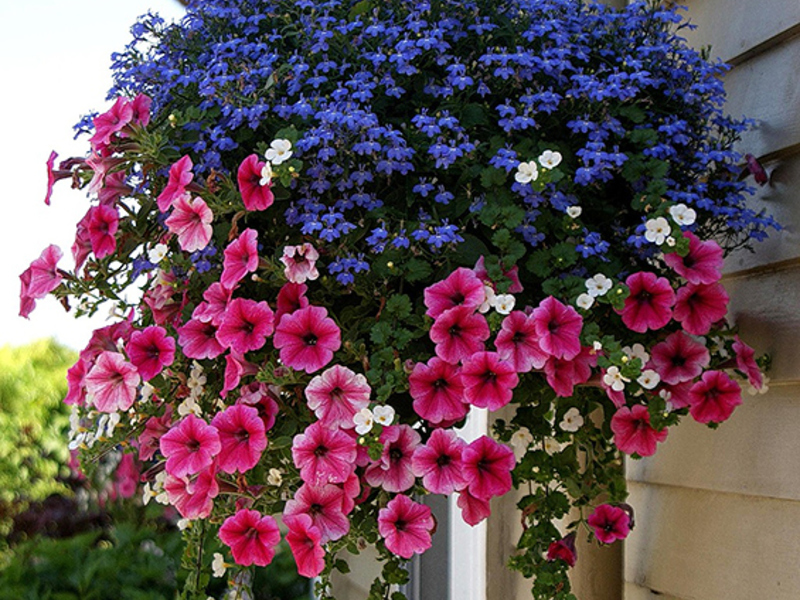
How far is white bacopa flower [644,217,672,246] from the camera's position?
947 mm

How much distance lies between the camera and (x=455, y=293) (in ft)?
3.05

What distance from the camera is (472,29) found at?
3.39 ft

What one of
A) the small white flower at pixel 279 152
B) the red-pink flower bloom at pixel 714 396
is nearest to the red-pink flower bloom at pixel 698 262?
the red-pink flower bloom at pixel 714 396

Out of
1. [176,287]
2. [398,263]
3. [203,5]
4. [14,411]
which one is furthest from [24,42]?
[398,263]

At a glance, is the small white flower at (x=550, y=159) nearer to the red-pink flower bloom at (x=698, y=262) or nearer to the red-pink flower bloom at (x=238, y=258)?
the red-pink flower bloom at (x=698, y=262)

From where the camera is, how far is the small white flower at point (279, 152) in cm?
94

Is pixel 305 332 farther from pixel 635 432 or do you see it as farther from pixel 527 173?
pixel 635 432

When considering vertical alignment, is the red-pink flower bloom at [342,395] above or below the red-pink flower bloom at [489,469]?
above

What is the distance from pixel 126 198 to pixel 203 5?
0.29m

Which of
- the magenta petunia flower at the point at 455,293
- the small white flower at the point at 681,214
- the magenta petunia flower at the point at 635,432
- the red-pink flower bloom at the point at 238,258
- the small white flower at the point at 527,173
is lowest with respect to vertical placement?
the magenta petunia flower at the point at 635,432

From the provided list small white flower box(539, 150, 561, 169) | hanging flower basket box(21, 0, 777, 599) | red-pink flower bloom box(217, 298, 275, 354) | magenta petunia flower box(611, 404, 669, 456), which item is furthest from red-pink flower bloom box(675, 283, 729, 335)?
red-pink flower bloom box(217, 298, 275, 354)

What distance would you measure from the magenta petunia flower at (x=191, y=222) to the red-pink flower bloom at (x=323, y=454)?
25 centimetres

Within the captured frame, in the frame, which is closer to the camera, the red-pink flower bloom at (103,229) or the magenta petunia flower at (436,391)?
the magenta petunia flower at (436,391)

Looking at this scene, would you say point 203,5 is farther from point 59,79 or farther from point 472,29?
point 59,79
